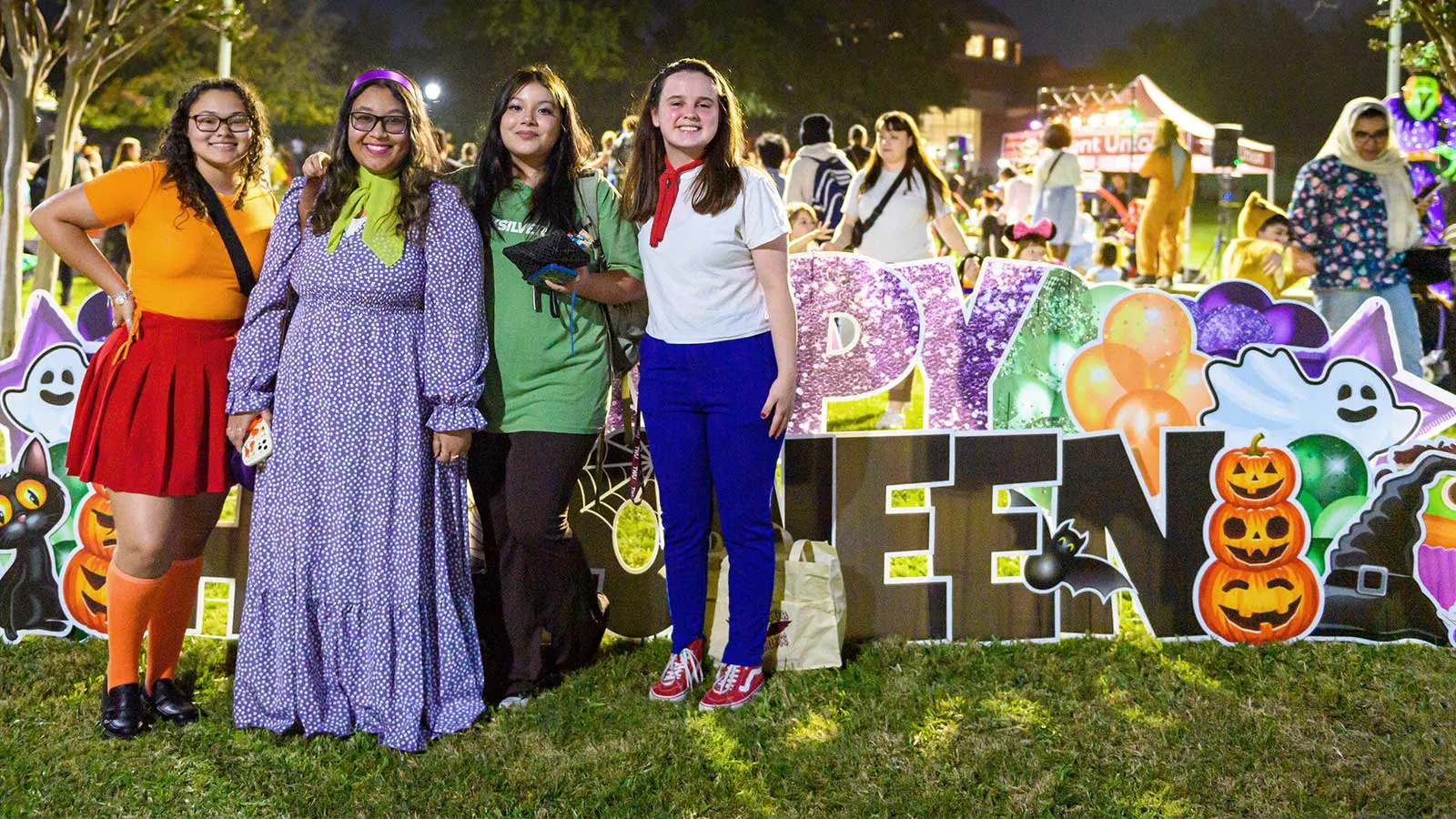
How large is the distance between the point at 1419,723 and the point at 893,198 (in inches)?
170

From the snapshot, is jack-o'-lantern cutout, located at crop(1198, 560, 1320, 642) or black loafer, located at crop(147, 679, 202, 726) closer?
black loafer, located at crop(147, 679, 202, 726)

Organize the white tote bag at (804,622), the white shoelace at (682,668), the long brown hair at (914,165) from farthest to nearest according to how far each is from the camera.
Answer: the long brown hair at (914,165)
the white tote bag at (804,622)
the white shoelace at (682,668)

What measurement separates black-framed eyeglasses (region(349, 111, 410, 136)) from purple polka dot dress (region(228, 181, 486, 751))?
0.77 feet

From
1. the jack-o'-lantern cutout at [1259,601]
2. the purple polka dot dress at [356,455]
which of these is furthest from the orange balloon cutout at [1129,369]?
the purple polka dot dress at [356,455]

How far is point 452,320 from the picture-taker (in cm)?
386

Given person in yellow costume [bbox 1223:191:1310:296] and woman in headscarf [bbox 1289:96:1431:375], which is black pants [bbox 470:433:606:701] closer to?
woman in headscarf [bbox 1289:96:1431:375]

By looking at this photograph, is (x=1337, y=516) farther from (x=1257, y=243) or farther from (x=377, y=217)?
(x=1257, y=243)

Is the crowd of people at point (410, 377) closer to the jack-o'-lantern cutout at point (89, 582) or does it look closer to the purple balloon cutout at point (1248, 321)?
the jack-o'-lantern cutout at point (89, 582)

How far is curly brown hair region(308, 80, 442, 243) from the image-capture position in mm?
3877

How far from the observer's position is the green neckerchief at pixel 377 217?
385 cm

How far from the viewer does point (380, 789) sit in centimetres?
366

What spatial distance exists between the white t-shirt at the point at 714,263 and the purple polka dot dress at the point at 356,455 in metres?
0.55

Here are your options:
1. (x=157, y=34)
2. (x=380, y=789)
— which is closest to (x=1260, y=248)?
(x=380, y=789)

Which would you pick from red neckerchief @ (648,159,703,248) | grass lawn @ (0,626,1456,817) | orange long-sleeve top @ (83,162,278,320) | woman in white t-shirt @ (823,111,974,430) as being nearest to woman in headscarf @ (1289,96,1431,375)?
woman in white t-shirt @ (823,111,974,430)
